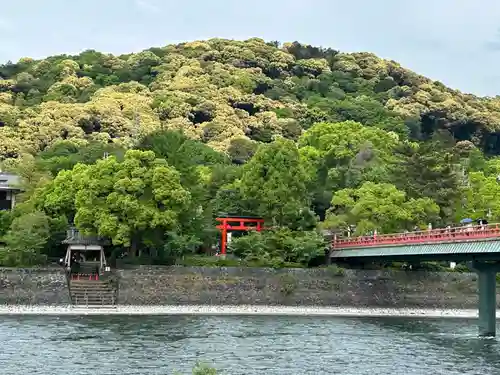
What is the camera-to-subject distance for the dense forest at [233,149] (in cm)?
6200

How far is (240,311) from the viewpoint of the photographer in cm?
5988

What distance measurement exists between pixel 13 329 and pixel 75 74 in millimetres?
107800

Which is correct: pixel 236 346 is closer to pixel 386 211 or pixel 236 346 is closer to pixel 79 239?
pixel 79 239

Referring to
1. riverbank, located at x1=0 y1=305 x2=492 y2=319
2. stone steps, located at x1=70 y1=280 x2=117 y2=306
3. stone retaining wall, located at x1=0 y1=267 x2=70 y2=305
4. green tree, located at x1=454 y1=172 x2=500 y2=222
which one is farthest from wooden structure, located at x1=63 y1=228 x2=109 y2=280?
green tree, located at x1=454 y1=172 x2=500 y2=222

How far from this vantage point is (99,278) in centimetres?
6022

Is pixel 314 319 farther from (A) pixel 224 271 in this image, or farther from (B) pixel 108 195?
(B) pixel 108 195

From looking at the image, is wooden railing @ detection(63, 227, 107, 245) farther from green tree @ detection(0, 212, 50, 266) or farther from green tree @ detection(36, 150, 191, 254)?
green tree @ detection(0, 212, 50, 266)

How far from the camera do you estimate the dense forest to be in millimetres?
62000

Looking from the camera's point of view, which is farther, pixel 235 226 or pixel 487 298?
pixel 235 226

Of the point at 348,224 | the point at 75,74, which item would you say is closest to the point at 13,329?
the point at 348,224

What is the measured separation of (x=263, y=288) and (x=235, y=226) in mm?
8734

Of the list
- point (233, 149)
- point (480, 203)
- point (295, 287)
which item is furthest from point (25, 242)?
point (233, 149)

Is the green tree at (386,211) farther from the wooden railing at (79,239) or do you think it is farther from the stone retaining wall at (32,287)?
the stone retaining wall at (32,287)

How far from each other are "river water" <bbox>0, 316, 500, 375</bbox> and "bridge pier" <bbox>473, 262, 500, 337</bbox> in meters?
1.06
